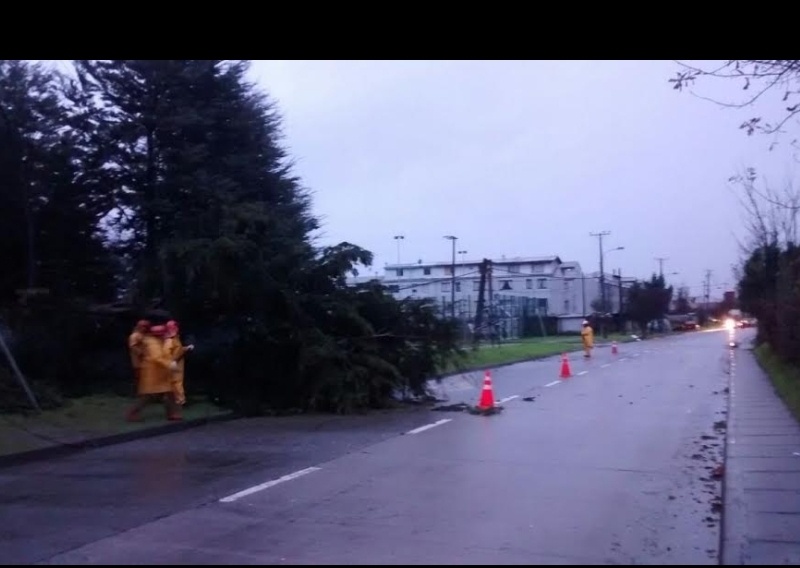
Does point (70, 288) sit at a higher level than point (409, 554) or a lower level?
higher

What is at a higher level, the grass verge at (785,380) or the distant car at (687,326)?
the distant car at (687,326)

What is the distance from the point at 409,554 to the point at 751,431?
10.2 metres

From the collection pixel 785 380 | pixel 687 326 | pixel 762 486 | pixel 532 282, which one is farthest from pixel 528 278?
pixel 762 486

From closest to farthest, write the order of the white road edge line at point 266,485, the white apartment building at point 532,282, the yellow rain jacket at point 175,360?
the white road edge line at point 266,485
the yellow rain jacket at point 175,360
the white apartment building at point 532,282

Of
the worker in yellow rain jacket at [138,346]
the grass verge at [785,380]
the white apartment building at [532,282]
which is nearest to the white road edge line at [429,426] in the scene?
the worker in yellow rain jacket at [138,346]

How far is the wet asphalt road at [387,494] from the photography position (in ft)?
30.6

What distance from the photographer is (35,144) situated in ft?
81.6

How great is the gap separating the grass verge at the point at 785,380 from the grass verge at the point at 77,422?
10731mm

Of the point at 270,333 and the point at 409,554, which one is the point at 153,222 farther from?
the point at 409,554

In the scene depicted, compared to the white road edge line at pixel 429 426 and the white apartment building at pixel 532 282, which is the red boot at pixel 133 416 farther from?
the white apartment building at pixel 532 282

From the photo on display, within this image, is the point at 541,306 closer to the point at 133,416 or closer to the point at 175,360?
the point at 175,360

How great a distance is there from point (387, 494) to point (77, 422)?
8374 mm
